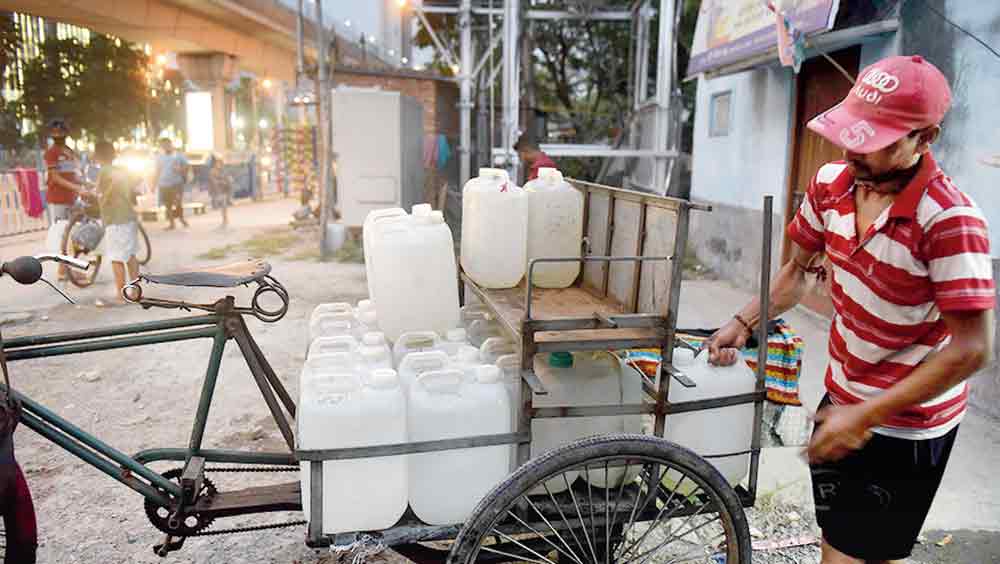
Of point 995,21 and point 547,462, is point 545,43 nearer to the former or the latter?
point 995,21

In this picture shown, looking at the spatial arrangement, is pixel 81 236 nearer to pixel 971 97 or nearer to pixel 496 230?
pixel 496 230

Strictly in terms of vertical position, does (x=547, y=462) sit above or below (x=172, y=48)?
below

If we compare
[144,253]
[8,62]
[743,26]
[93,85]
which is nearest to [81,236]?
[144,253]

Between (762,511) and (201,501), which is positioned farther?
(762,511)

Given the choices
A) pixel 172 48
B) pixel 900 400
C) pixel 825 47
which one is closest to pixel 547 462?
pixel 900 400

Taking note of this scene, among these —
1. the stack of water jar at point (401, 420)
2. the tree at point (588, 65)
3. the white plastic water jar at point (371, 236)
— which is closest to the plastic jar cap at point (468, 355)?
the stack of water jar at point (401, 420)

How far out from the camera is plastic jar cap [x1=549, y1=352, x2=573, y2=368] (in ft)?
8.00

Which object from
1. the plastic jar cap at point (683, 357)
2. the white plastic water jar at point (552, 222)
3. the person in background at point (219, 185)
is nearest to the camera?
the plastic jar cap at point (683, 357)

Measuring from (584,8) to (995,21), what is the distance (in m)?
7.54

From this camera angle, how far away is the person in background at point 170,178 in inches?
548

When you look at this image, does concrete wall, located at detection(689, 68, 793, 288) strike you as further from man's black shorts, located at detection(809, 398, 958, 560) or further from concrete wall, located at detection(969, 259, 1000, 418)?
man's black shorts, located at detection(809, 398, 958, 560)

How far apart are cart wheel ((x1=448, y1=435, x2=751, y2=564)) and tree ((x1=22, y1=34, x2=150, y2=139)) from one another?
1161 centimetres

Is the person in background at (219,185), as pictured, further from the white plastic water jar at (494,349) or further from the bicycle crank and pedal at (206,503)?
the white plastic water jar at (494,349)

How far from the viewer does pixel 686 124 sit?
58.1 feet
